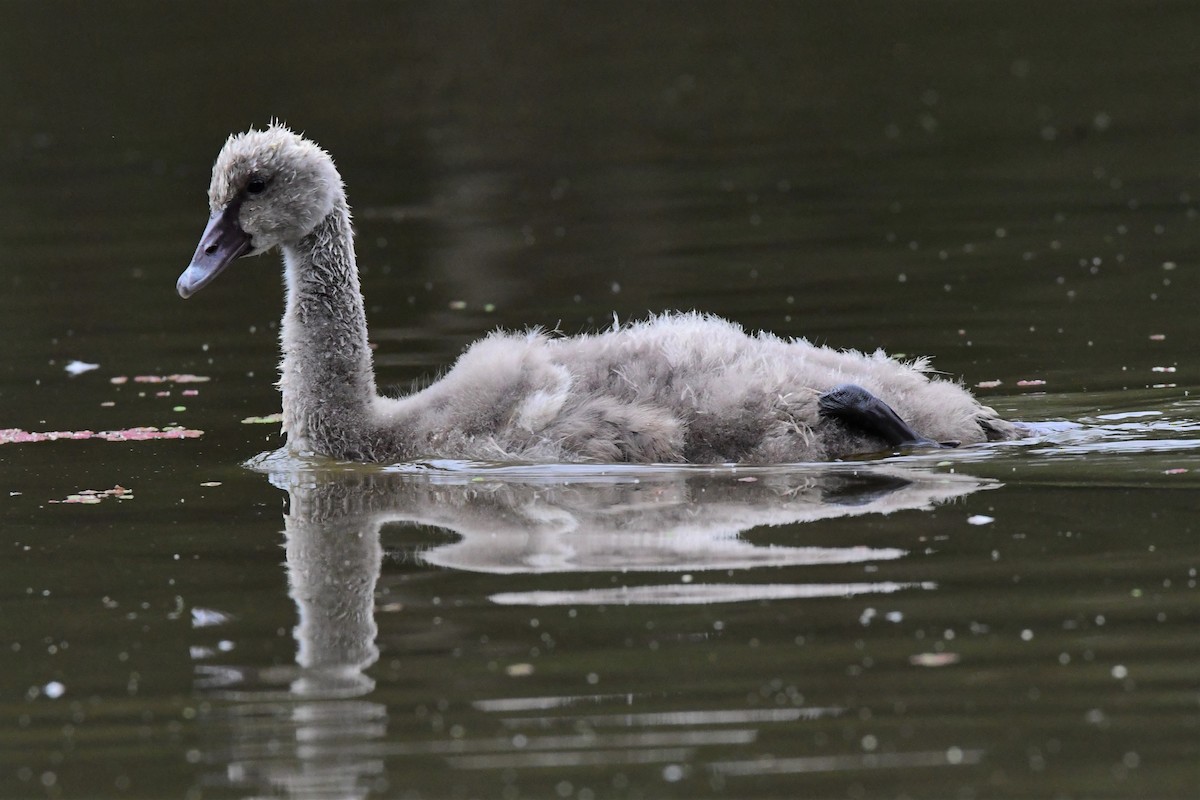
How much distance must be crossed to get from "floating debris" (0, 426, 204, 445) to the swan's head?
1088 mm

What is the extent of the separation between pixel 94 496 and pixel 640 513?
2.80 m

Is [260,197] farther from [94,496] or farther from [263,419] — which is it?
[94,496]

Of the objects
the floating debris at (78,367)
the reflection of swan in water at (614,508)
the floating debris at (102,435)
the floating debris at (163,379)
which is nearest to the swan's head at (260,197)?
the floating debris at (102,435)

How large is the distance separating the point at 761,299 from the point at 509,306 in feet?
6.20

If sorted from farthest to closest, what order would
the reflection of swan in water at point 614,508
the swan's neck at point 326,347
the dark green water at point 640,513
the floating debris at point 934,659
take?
the swan's neck at point 326,347
the reflection of swan in water at point 614,508
the floating debris at point 934,659
the dark green water at point 640,513

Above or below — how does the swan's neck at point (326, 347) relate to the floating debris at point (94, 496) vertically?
above

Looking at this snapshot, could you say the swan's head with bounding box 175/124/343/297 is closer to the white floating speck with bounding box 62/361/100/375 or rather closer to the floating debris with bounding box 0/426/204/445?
the floating debris with bounding box 0/426/204/445

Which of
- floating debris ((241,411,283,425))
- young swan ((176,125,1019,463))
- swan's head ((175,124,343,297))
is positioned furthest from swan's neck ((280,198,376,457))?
floating debris ((241,411,283,425))

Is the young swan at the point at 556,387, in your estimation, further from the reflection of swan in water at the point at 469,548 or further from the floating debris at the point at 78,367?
the floating debris at the point at 78,367

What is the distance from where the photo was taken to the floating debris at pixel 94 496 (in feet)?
30.9

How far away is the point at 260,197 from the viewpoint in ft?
33.6

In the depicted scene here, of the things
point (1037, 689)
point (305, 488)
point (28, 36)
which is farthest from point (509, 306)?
point (28, 36)

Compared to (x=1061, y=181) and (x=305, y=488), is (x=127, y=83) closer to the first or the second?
(x=1061, y=181)

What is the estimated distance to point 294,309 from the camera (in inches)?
405
